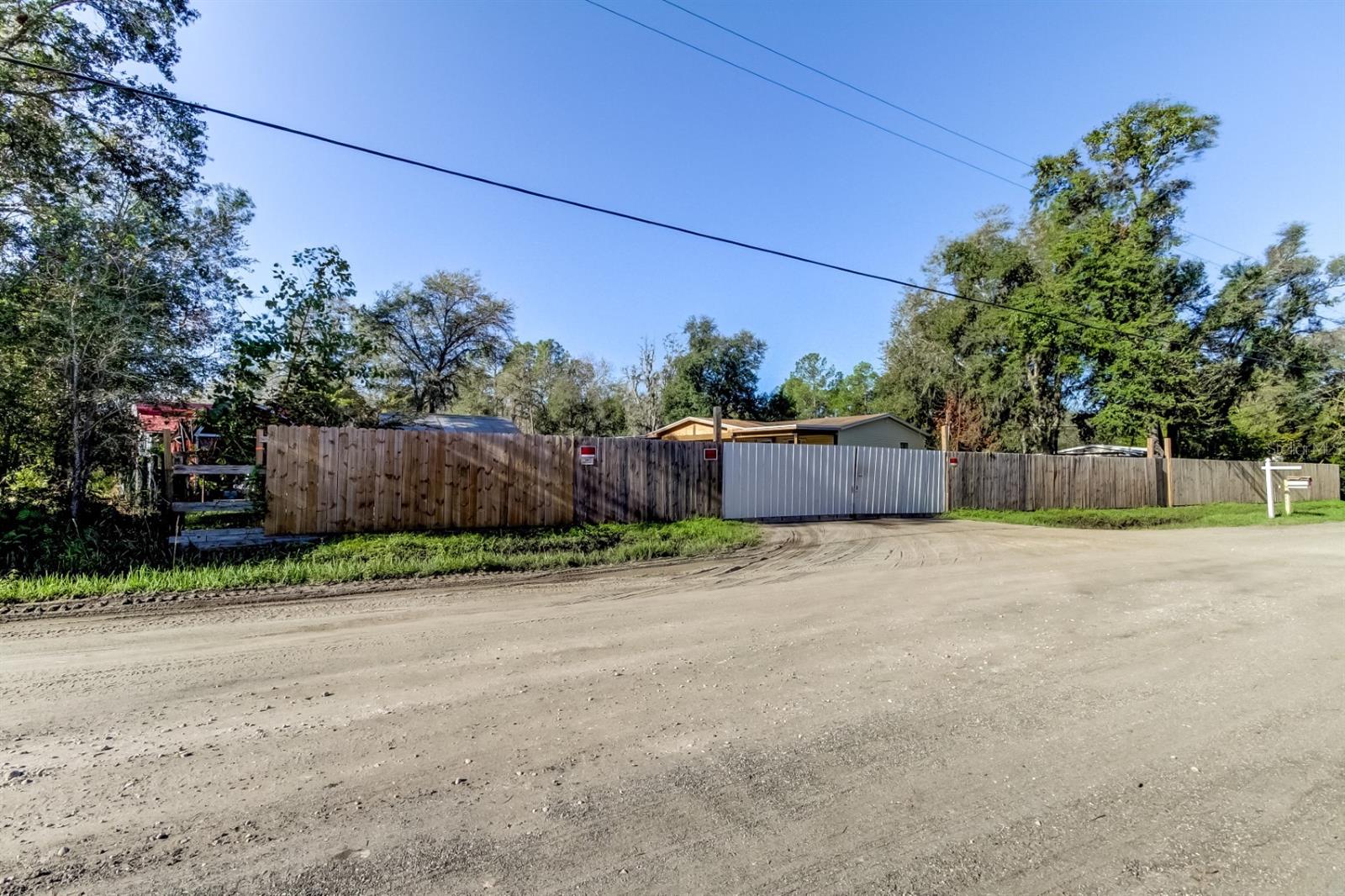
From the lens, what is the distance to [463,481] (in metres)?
10.6

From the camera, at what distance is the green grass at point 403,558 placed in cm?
629

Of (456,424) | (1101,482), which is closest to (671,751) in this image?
(456,424)

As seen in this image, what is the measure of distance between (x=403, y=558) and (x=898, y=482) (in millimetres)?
12686

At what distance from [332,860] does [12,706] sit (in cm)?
279

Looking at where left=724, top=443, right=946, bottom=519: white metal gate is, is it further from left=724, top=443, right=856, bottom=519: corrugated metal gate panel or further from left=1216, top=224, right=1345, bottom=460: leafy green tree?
left=1216, top=224, right=1345, bottom=460: leafy green tree

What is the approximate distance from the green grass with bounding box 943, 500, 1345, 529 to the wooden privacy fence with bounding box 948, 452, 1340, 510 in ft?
2.39

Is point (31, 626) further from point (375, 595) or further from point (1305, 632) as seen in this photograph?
point (1305, 632)

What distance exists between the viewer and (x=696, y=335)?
43.8m

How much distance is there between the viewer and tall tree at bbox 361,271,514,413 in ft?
103

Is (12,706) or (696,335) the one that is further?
(696,335)

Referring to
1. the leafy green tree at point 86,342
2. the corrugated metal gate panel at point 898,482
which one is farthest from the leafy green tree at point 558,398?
the leafy green tree at point 86,342

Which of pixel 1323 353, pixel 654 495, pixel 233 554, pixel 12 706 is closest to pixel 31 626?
pixel 12 706

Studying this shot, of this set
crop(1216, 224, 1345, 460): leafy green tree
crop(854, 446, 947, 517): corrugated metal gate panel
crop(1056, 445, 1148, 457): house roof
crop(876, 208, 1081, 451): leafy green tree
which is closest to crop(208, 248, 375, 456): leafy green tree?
crop(854, 446, 947, 517): corrugated metal gate panel

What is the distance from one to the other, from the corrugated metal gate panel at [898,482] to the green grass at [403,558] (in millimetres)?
5478
